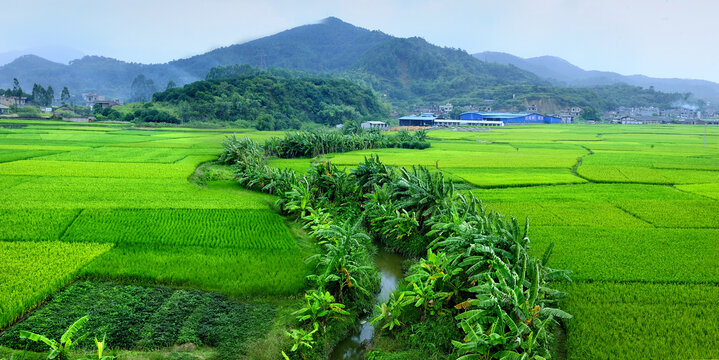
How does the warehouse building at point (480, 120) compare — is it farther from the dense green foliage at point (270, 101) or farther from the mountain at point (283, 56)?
the mountain at point (283, 56)

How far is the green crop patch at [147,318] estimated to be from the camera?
5.19 m

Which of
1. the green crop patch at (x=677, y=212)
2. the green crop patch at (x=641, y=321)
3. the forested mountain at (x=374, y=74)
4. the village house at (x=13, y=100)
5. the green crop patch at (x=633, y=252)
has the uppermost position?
the forested mountain at (x=374, y=74)

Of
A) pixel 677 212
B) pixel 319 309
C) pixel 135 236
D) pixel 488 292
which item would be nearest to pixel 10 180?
pixel 135 236

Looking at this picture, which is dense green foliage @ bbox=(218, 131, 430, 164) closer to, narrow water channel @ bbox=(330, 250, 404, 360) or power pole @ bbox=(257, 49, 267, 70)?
narrow water channel @ bbox=(330, 250, 404, 360)

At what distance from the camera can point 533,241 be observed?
29.2 feet

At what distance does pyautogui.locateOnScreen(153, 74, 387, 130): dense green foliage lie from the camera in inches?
2217

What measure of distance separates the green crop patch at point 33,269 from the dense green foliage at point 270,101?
4835 cm

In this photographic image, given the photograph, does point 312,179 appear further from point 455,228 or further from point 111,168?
point 111,168

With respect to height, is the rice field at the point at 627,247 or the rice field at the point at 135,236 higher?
the rice field at the point at 135,236

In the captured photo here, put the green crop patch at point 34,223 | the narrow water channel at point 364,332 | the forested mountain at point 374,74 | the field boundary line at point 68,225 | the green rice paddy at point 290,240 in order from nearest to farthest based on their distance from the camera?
the green rice paddy at point 290,240
the narrow water channel at point 364,332
the green crop patch at point 34,223
the field boundary line at point 68,225
the forested mountain at point 374,74

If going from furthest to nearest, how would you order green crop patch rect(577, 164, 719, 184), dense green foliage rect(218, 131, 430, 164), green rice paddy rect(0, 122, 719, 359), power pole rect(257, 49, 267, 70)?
power pole rect(257, 49, 267, 70), dense green foliage rect(218, 131, 430, 164), green crop patch rect(577, 164, 719, 184), green rice paddy rect(0, 122, 719, 359)

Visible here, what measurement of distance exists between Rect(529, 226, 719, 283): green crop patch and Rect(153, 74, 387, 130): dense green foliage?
49.8 metres

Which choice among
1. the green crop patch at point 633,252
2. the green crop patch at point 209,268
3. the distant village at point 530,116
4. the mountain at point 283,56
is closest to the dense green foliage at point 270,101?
the distant village at point 530,116

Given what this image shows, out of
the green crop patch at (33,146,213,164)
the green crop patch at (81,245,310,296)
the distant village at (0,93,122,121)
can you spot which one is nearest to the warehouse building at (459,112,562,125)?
the distant village at (0,93,122,121)
